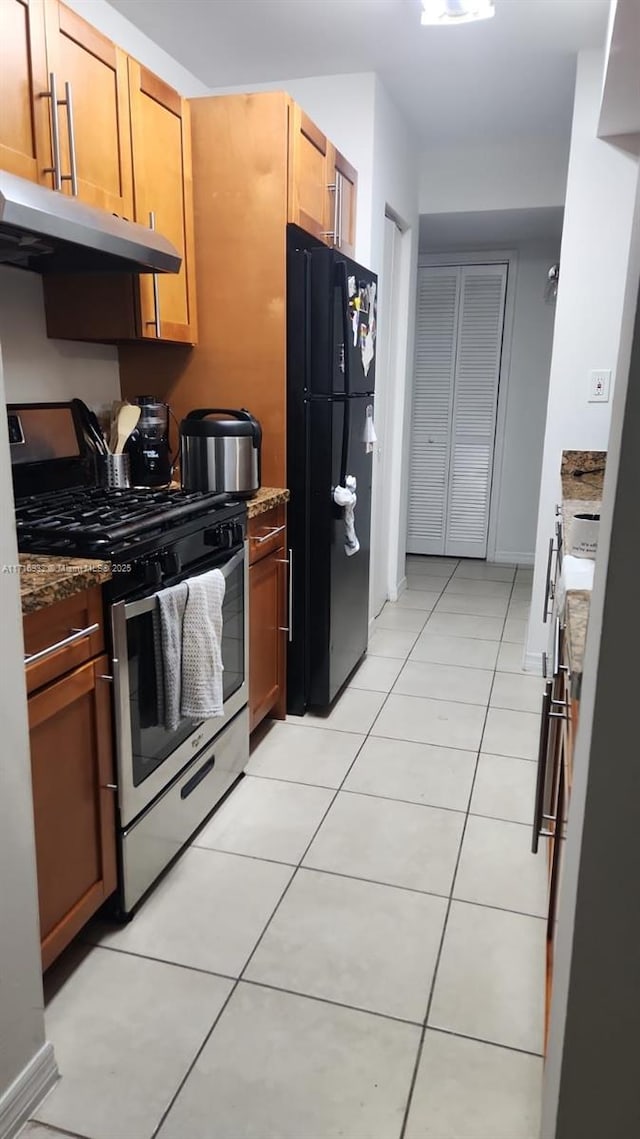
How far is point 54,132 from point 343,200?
1.51 meters

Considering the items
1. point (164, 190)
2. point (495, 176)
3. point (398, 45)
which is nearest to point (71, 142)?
point (164, 190)

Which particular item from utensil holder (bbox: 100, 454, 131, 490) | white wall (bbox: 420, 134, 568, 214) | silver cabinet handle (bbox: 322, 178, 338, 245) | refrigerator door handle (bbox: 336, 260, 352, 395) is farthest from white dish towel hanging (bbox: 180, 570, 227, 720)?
white wall (bbox: 420, 134, 568, 214)

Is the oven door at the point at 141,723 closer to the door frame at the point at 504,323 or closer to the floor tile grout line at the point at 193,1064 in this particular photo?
the floor tile grout line at the point at 193,1064

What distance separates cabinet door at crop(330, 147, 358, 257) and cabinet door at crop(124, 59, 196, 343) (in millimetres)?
666

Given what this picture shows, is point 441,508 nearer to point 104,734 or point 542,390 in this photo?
point 542,390

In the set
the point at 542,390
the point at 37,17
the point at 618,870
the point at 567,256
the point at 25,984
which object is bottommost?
the point at 25,984

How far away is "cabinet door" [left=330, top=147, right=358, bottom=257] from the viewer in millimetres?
2939

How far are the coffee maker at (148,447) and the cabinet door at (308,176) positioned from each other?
804mm

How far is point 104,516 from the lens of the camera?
1.87 m

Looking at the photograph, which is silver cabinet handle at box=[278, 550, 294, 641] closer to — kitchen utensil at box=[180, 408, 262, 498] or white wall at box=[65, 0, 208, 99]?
kitchen utensil at box=[180, 408, 262, 498]

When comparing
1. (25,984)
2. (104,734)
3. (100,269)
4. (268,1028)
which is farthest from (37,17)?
(268,1028)

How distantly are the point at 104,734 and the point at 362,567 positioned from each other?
5.93 ft

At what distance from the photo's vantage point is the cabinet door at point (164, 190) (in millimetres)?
2238

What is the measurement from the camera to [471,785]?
2.44m
